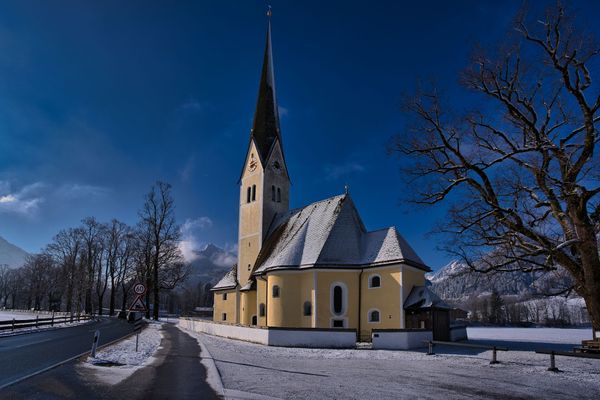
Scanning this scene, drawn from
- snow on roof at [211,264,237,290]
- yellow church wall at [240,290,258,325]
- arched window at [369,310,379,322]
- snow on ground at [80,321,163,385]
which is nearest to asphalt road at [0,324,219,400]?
snow on ground at [80,321,163,385]

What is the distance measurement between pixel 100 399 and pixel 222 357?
8027 mm

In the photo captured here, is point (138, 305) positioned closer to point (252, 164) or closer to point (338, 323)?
point (338, 323)

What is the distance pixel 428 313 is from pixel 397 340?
413 centimetres

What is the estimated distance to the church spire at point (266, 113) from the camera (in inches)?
1631

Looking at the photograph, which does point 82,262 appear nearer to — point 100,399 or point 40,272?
point 40,272

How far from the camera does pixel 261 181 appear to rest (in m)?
39.8

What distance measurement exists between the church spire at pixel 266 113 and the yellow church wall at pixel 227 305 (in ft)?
41.9

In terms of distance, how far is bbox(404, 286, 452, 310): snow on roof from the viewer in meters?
24.5

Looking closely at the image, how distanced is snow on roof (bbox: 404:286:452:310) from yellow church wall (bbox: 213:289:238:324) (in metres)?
17.9

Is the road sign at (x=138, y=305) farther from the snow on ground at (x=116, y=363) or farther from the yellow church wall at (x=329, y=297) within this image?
the yellow church wall at (x=329, y=297)

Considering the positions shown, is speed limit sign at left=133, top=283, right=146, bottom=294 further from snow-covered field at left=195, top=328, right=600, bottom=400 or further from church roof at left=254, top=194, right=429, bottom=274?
church roof at left=254, top=194, right=429, bottom=274

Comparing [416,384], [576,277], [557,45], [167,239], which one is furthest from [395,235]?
[167,239]

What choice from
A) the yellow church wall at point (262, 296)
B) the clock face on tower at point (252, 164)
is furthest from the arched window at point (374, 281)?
the clock face on tower at point (252, 164)

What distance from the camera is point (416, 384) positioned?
10.5 metres
